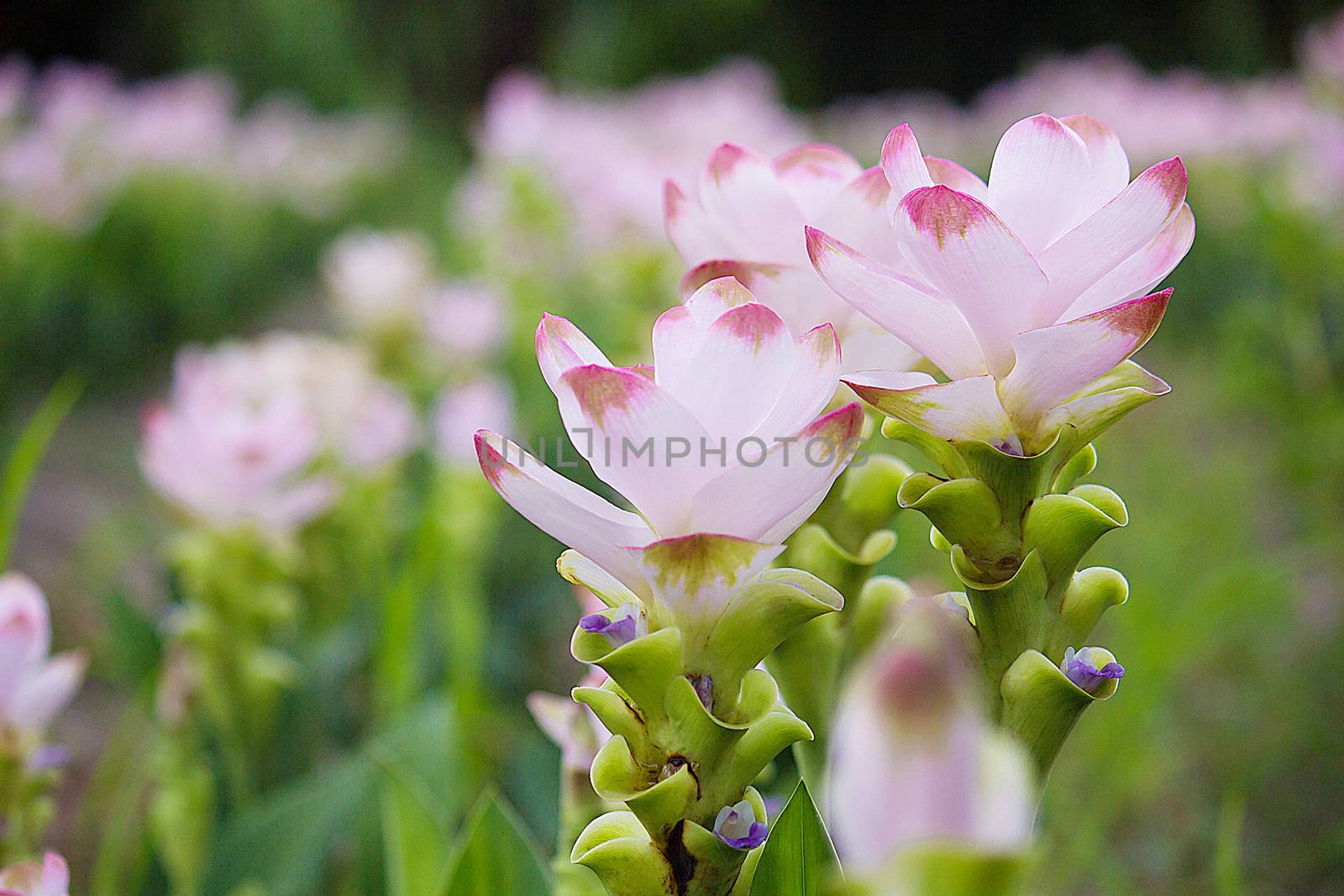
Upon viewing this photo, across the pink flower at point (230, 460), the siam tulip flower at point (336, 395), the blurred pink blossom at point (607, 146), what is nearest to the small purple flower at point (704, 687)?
the pink flower at point (230, 460)

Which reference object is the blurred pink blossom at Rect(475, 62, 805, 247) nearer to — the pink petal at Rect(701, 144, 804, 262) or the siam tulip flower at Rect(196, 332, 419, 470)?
the siam tulip flower at Rect(196, 332, 419, 470)

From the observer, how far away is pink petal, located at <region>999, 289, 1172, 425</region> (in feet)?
0.95

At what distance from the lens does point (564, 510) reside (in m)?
0.29

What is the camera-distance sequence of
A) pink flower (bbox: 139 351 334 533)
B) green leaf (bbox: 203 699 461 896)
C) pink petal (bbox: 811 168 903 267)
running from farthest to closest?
pink flower (bbox: 139 351 334 533) → green leaf (bbox: 203 699 461 896) → pink petal (bbox: 811 168 903 267)

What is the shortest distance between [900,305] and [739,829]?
16 cm

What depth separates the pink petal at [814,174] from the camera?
0.43m

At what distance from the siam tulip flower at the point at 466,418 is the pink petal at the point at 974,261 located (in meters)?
0.77

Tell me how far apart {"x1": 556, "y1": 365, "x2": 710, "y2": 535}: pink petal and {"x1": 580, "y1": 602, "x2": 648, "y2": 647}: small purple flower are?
3 cm

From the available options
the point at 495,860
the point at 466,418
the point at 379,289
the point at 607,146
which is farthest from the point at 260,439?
the point at 607,146

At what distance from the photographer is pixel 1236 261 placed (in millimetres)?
3004

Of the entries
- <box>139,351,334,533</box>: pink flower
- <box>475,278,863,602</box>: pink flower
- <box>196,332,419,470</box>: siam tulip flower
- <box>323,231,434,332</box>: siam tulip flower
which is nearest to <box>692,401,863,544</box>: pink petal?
<box>475,278,863,602</box>: pink flower

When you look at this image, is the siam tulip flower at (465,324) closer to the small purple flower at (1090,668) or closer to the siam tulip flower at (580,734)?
the siam tulip flower at (580,734)

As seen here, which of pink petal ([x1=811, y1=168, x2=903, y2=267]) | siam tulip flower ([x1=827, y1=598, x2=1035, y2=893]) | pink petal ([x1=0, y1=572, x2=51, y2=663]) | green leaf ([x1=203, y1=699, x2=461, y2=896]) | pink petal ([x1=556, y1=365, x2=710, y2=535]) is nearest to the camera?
siam tulip flower ([x1=827, y1=598, x2=1035, y2=893])

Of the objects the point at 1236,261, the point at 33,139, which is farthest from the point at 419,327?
the point at 1236,261
